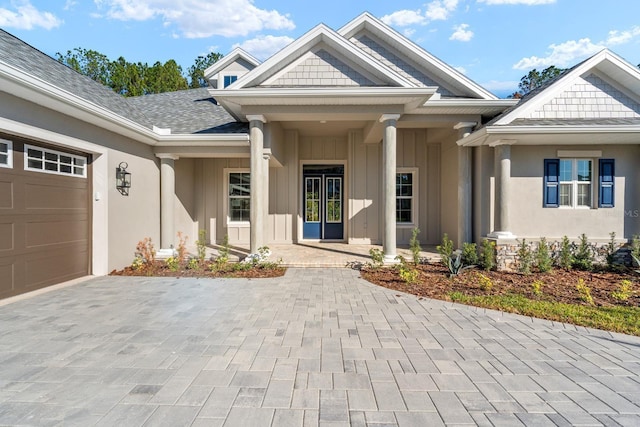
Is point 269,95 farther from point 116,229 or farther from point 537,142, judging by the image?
point 537,142

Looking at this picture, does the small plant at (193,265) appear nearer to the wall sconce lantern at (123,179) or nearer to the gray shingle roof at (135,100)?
the wall sconce lantern at (123,179)

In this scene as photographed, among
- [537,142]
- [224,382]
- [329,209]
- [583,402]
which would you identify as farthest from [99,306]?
[537,142]

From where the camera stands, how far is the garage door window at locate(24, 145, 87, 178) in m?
5.27

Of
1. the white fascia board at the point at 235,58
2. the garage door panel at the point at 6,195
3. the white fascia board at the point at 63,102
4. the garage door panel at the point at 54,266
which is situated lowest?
the garage door panel at the point at 54,266

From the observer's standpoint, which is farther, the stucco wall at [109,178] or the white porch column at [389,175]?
the white porch column at [389,175]

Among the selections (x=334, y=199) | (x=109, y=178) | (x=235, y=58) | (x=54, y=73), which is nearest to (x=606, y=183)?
(x=334, y=199)

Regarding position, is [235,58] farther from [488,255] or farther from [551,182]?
→ [551,182]

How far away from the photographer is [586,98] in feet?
25.4

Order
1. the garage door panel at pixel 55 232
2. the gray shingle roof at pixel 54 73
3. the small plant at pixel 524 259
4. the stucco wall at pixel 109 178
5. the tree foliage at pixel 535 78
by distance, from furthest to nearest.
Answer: the tree foliage at pixel 535 78, the small plant at pixel 524 259, the garage door panel at pixel 55 232, the stucco wall at pixel 109 178, the gray shingle roof at pixel 54 73

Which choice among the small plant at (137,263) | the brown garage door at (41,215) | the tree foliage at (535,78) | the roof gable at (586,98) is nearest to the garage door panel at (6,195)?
the brown garage door at (41,215)

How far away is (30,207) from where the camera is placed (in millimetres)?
5223

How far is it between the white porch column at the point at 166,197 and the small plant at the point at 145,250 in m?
0.56

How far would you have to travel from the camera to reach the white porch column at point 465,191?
8250mm

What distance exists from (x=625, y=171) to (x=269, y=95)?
875 centimetres
